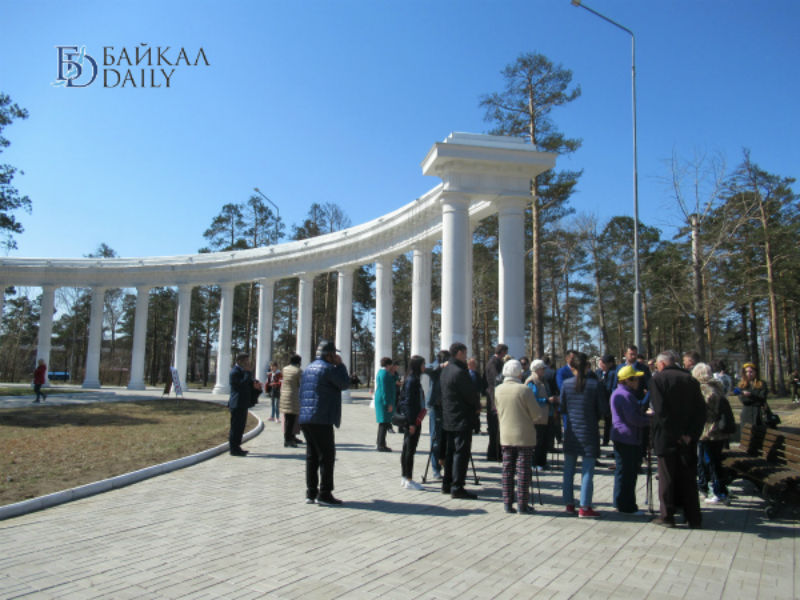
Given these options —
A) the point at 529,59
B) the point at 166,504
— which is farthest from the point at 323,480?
the point at 529,59

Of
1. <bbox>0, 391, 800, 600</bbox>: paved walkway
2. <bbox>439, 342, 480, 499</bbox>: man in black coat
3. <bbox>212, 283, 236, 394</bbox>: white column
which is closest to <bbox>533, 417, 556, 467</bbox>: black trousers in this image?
<bbox>0, 391, 800, 600</bbox>: paved walkway

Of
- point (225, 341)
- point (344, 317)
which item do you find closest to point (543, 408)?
point (344, 317)

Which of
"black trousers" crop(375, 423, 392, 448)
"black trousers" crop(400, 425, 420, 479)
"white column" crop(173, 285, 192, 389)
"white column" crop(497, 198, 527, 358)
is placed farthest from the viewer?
"white column" crop(173, 285, 192, 389)

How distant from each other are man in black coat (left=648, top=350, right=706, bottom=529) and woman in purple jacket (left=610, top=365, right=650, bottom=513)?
1.37 ft

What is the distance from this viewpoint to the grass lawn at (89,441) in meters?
8.54

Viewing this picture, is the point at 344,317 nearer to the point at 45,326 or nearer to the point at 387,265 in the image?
the point at 387,265

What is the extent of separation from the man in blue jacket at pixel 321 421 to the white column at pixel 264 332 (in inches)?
946

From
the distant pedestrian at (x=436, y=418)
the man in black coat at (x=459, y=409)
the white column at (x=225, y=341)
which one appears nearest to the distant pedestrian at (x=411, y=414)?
the distant pedestrian at (x=436, y=418)

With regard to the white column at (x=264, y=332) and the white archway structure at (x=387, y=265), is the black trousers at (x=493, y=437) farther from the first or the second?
the white column at (x=264, y=332)

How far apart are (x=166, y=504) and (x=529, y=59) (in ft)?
82.7

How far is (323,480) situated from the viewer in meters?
7.37

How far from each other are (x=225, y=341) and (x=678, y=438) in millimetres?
30429

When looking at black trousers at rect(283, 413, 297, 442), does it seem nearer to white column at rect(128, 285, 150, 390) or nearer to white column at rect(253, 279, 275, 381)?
white column at rect(253, 279, 275, 381)

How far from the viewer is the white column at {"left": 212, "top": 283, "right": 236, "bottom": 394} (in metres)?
33.4
